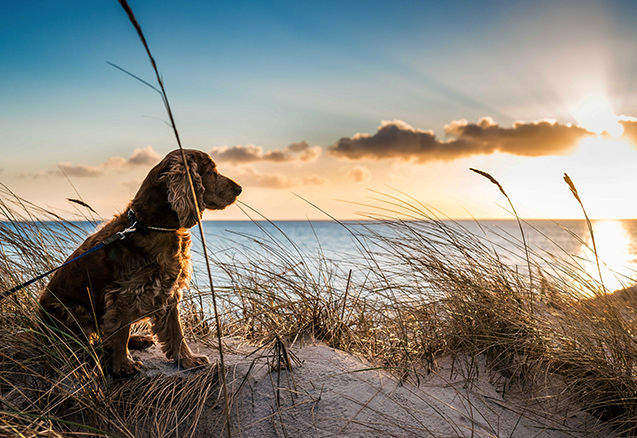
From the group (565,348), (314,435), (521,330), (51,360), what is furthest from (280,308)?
(565,348)

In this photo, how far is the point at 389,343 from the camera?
10.6ft

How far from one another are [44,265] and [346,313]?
9.24 feet

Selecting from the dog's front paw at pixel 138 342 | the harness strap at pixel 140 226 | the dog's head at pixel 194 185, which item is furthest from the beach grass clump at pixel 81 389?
the dog's head at pixel 194 185

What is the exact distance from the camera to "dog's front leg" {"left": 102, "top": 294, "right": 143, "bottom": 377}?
2.63 m

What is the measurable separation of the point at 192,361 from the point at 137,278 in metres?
0.67

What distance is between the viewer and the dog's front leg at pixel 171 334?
111 inches

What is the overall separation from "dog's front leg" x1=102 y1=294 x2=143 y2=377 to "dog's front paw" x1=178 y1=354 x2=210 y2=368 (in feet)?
0.89

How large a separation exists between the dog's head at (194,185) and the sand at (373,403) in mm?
1080

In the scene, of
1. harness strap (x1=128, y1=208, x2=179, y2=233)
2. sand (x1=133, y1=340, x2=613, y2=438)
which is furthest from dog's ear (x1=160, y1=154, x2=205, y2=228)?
sand (x1=133, y1=340, x2=613, y2=438)

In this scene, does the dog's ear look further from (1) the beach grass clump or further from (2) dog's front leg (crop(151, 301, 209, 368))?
(1) the beach grass clump

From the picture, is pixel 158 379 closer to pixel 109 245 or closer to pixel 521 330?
pixel 109 245

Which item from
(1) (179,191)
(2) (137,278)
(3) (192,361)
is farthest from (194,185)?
(3) (192,361)

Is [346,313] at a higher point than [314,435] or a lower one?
higher

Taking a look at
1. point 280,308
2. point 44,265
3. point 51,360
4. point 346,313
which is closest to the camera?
point 51,360
